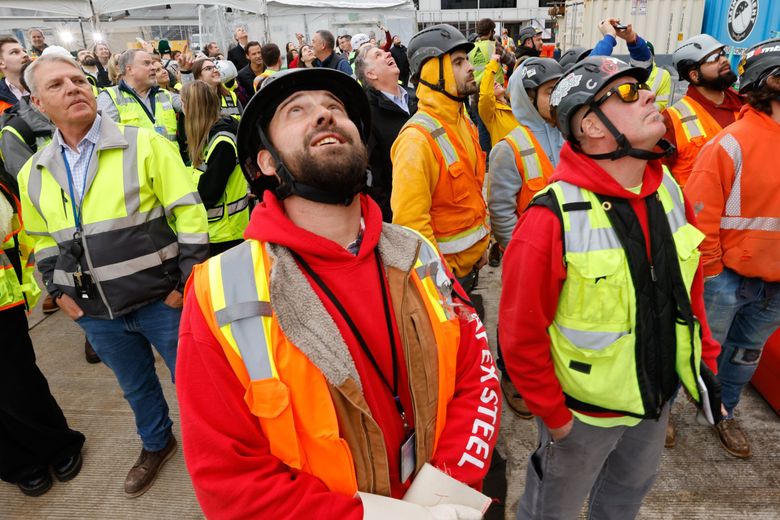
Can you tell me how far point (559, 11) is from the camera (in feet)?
41.9

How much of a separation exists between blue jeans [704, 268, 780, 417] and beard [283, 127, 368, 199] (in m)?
2.19

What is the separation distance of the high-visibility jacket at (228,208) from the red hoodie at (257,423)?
220 centimetres

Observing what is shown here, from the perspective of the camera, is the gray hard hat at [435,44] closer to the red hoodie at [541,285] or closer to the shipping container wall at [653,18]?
the red hoodie at [541,285]

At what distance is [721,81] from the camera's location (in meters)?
3.39

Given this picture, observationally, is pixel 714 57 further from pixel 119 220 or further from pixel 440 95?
pixel 119 220

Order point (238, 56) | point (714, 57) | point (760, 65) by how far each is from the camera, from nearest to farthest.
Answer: point (760, 65), point (714, 57), point (238, 56)

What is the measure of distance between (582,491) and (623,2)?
879cm

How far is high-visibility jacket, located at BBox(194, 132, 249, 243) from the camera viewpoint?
350cm

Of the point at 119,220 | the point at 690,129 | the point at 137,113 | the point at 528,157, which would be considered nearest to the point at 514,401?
the point at 528,157

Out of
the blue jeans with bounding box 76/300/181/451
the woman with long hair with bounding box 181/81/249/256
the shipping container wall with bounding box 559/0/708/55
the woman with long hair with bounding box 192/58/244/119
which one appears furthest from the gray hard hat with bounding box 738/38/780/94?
the shipping container wall with bounding box 559/0/708/55

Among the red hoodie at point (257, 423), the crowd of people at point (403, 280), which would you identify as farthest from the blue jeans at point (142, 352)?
the red hoodie at point (257, 423)

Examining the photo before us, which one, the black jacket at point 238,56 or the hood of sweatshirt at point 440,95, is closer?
the hood of sweatshirt at point 440,95

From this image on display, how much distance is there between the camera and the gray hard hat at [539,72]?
2.99 meters

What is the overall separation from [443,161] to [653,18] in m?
7.24
